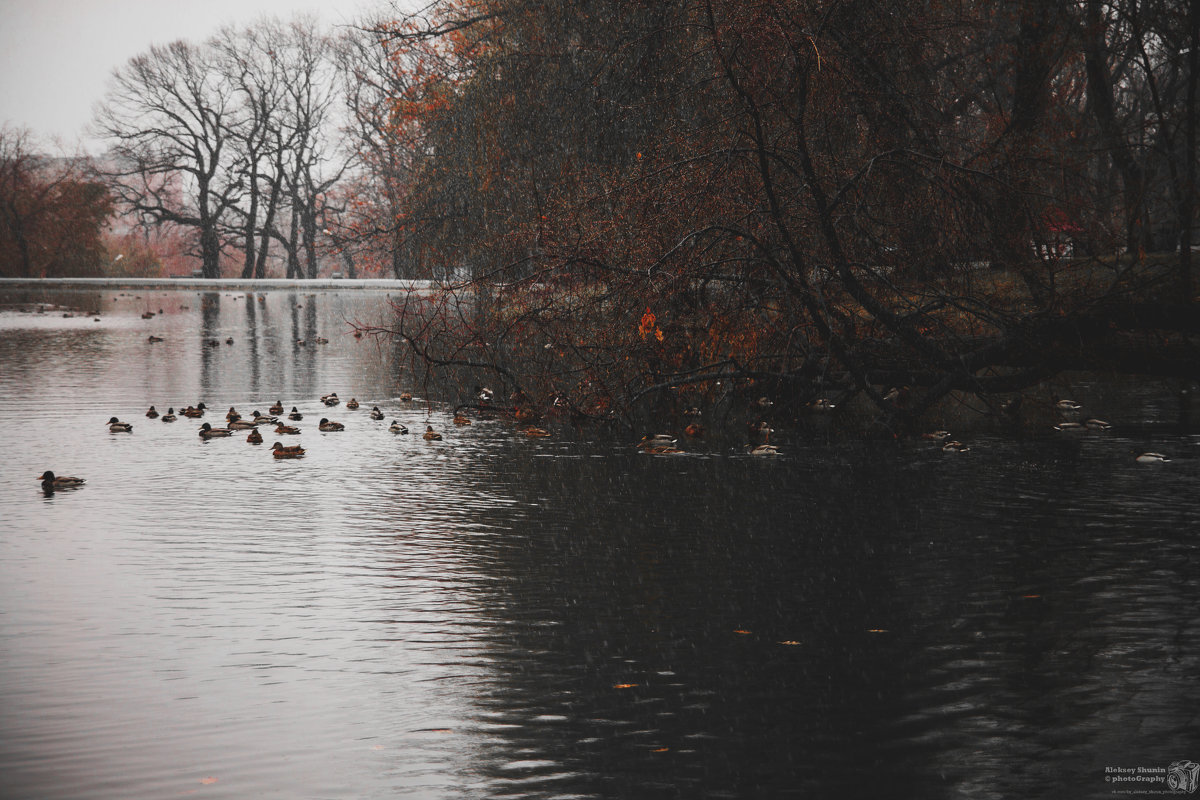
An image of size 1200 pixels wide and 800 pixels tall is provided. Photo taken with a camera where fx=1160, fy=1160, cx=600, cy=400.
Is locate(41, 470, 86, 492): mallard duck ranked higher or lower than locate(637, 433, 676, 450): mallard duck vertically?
lower

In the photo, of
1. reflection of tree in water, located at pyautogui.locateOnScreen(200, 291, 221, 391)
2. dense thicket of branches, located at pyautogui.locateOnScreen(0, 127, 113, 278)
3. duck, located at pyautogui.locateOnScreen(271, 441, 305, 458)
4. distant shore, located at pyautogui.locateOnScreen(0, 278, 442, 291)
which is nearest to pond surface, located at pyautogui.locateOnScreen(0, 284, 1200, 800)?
duck, located at pyautogui.locateOnScreen(271, 441, 305, 458)

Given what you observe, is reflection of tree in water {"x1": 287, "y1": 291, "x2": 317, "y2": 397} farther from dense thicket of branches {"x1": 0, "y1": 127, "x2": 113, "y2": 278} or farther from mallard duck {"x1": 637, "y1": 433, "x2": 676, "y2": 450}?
dense thicket of branches {"x1": 0, "y1": 127, "x2": 113, "y2": 278}

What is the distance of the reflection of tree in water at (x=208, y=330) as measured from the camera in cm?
1681

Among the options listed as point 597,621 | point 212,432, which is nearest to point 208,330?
point 212,432

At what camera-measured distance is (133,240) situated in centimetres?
7244

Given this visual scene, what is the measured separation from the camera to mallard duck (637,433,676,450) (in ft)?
34.5

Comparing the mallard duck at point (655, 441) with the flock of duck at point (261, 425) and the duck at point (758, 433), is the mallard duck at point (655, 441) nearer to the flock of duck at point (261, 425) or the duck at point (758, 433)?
the duck at point (758, 433)

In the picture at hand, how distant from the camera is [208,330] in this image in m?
27.3

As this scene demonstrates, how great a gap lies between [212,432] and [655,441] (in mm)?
4189

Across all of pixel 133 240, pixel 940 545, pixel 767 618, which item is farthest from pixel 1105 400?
pixel 133 240

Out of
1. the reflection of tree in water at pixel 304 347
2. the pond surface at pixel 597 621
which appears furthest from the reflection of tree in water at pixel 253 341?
the pond surface at pixel 597 621

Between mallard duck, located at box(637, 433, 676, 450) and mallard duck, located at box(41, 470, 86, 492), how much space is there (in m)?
4.70

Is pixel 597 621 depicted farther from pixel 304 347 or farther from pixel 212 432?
pixel 304 347

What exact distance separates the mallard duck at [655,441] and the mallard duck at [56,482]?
470 cm
